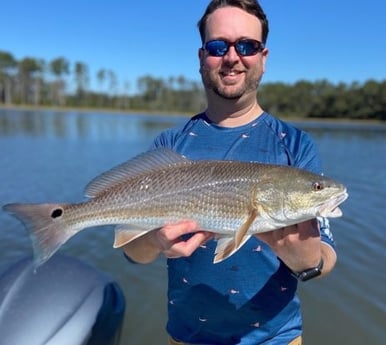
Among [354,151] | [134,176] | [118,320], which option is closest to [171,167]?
[134,176]

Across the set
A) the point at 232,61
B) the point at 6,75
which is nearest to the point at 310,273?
the point at 232,61

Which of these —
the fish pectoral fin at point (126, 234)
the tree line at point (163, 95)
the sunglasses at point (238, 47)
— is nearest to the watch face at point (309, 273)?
the fish pectoral fin at point (126, 234)

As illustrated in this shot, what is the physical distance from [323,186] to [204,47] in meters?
1.33

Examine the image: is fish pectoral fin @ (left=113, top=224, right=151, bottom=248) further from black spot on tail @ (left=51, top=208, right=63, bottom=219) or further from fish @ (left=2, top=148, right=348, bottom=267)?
black spot on tail @ (left=51, top=208, right=63, bottom=219)

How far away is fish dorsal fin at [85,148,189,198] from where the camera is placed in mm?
2906

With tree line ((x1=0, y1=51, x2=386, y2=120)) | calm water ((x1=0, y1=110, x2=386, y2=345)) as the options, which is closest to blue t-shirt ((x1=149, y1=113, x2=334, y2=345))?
calm water ((x1=0, y1=110, x2=386, y2=345))

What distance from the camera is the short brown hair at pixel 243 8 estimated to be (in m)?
3.07

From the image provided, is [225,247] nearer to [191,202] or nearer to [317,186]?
[191,202]

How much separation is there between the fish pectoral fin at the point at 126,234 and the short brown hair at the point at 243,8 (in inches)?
58.8

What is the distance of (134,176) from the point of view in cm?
296

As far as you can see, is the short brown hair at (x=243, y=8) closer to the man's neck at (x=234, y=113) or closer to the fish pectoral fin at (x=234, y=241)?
the man's neck at (x=234, y=113)

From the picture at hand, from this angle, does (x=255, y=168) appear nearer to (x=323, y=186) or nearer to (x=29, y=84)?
(x=323, y=186)

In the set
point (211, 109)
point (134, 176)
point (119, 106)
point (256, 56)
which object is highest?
point (256, 56)

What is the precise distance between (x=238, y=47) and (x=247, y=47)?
71mm
